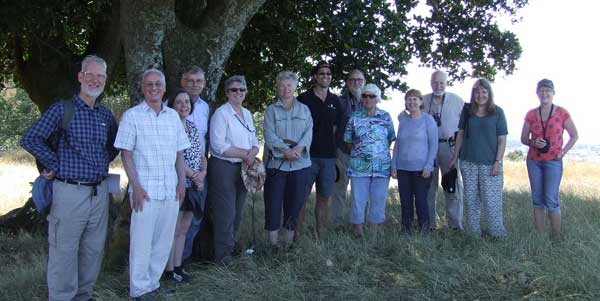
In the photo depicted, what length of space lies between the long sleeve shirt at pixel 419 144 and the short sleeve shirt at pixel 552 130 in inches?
47.0

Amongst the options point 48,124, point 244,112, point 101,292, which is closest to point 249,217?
point 244,112

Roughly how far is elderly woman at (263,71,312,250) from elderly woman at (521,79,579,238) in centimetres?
276

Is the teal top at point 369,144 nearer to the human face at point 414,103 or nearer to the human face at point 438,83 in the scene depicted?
the human face at point 414,103

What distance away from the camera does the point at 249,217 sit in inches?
376

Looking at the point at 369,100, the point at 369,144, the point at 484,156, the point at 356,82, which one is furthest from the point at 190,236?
the point at 484,156

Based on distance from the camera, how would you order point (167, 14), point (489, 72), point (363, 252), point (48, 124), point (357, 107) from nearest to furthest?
point (48, 124)
point (363, 252)
point (167, 14)
point (357, 107)
point (489, 72)

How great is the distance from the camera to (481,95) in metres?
6.56

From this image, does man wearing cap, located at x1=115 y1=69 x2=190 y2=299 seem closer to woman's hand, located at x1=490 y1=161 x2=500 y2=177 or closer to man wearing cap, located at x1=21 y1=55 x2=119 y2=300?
man wearing cap, located at x1=21 y1=55 x2=119 y2=300

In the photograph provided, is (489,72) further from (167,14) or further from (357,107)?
(167,14)

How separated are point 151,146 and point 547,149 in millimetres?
4564

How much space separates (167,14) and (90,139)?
2.18 metres

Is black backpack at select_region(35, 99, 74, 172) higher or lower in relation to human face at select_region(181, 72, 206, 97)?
lower

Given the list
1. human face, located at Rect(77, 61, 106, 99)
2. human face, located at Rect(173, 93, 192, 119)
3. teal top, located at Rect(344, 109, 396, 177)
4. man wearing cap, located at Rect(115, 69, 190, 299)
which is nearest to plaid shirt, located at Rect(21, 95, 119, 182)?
human face, located at Rect(77, 61, 106, 99)

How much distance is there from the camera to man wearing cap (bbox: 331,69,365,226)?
7066 mm
